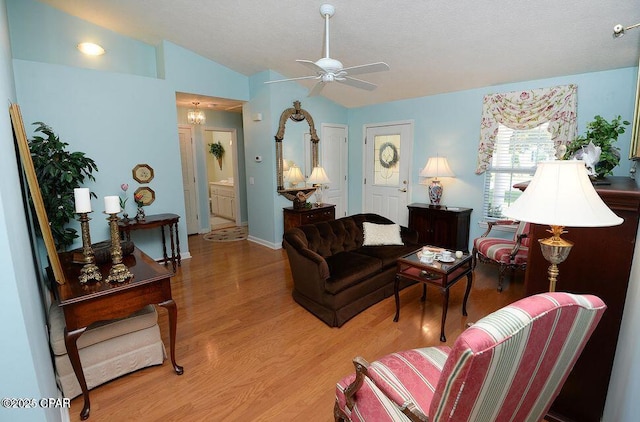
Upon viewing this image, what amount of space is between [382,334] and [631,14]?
3.36m

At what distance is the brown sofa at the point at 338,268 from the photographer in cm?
281

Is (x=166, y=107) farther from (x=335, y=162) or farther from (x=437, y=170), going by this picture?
(x=437, y=170)

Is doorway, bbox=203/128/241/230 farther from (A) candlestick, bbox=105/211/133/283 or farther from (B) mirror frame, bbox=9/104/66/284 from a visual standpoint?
(A) candlestick, bbox=105/211/133/283

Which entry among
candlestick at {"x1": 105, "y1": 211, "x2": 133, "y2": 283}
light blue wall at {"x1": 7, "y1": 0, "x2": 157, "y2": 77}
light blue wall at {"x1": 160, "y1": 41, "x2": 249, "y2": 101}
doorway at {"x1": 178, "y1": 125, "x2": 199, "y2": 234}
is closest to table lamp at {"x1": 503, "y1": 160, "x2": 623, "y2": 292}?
candlestick at {"x1": 105, "y1": 211, "x2": 133, "y2": 283}

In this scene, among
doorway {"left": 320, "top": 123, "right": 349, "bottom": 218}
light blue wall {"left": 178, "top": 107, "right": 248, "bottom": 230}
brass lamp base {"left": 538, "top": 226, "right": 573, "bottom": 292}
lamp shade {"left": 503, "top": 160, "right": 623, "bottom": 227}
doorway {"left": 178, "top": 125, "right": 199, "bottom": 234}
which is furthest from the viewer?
light blue wall {"left": 178, "top": 107, "right": 248, "bottom": 230}

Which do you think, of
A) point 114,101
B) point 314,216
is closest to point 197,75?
point 114,101

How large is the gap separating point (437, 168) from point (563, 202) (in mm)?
3574

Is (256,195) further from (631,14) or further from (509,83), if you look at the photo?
(631,14)

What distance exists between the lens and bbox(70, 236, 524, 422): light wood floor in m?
1.94

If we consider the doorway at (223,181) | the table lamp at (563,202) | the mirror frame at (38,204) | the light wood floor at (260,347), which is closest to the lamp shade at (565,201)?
the table lamp at (563,202)

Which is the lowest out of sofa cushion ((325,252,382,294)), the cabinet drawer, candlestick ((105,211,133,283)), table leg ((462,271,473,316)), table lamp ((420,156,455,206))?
table leg ((462,271,473,316))

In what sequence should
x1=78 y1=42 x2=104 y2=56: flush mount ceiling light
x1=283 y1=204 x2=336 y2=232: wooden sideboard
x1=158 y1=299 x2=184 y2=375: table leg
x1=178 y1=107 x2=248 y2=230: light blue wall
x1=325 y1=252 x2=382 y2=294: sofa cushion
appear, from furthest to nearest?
x1=178 y1=107 x2=248 y2=230: light blue wall → x1=283 y1=204 x2=336 y2=232: wooden sideboard → x1=78 y1=42 x2=104 y2=56: flush mount ceiling light → x1=325 y1=252 x2=382 y2=294: sofa cushion → x1=158 y1=299 x2=184 y2=375: table leg

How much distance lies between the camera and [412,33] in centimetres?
331

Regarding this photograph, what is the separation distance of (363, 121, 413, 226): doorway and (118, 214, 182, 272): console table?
3447 mm
